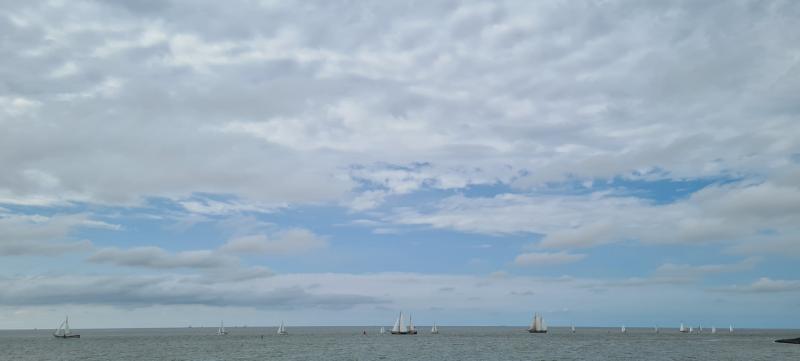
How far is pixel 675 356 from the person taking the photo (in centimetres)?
12588

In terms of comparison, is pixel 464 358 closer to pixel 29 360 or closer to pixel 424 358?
pixel 424 358

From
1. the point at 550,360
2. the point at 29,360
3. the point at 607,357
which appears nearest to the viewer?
the point at 550,360

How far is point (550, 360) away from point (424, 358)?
23.1 m

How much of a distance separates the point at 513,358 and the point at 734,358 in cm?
4219

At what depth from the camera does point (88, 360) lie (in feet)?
422

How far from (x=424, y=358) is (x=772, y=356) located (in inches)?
2727

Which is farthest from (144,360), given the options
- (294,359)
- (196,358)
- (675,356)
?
(675,356)

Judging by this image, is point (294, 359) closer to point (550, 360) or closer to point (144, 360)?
point (144, 360)

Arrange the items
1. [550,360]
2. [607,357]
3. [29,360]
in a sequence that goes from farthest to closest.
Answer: [29,360]
[607,357]
[550,360]

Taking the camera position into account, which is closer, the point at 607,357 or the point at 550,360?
the point at 550,360

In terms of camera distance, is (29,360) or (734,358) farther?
(29,360)

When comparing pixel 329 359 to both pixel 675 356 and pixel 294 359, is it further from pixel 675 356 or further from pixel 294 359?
pixel 675 356

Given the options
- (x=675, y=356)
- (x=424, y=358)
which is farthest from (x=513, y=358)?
(x=675, y=356)

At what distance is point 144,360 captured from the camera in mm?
125125
